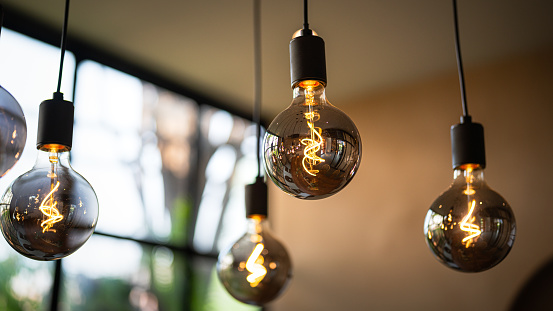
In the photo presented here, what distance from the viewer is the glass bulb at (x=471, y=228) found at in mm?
1324

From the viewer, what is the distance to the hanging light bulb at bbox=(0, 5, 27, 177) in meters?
1.02

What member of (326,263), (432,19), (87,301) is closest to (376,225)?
(326,263)

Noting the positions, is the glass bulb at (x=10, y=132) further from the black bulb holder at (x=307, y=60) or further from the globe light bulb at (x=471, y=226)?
the globe light bulb at (x=471, y=226)

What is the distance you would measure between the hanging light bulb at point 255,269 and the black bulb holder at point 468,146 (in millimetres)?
612

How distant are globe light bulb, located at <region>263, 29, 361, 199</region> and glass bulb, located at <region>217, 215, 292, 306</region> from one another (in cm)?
74

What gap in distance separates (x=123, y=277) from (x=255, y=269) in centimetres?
185

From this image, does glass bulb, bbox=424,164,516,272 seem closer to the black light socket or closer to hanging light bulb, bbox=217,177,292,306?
hanging light bulb, bbox=217,177,292,306

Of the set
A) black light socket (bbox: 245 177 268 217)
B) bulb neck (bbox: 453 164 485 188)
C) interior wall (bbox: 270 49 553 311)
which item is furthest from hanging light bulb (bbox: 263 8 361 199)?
interior wall (bbox: 270 49 553 311)

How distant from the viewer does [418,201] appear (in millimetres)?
3854

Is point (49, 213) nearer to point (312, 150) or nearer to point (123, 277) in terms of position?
point (312, 150)

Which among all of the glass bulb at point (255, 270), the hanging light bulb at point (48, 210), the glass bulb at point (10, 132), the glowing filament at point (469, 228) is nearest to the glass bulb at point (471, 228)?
the glowing filament at point (469, 228)

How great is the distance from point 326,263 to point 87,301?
1665 millimetres

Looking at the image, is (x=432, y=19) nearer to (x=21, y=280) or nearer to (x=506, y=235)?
(x=506, y=235)

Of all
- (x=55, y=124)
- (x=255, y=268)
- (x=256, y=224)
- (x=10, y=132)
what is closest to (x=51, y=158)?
(x=55, y=124)
